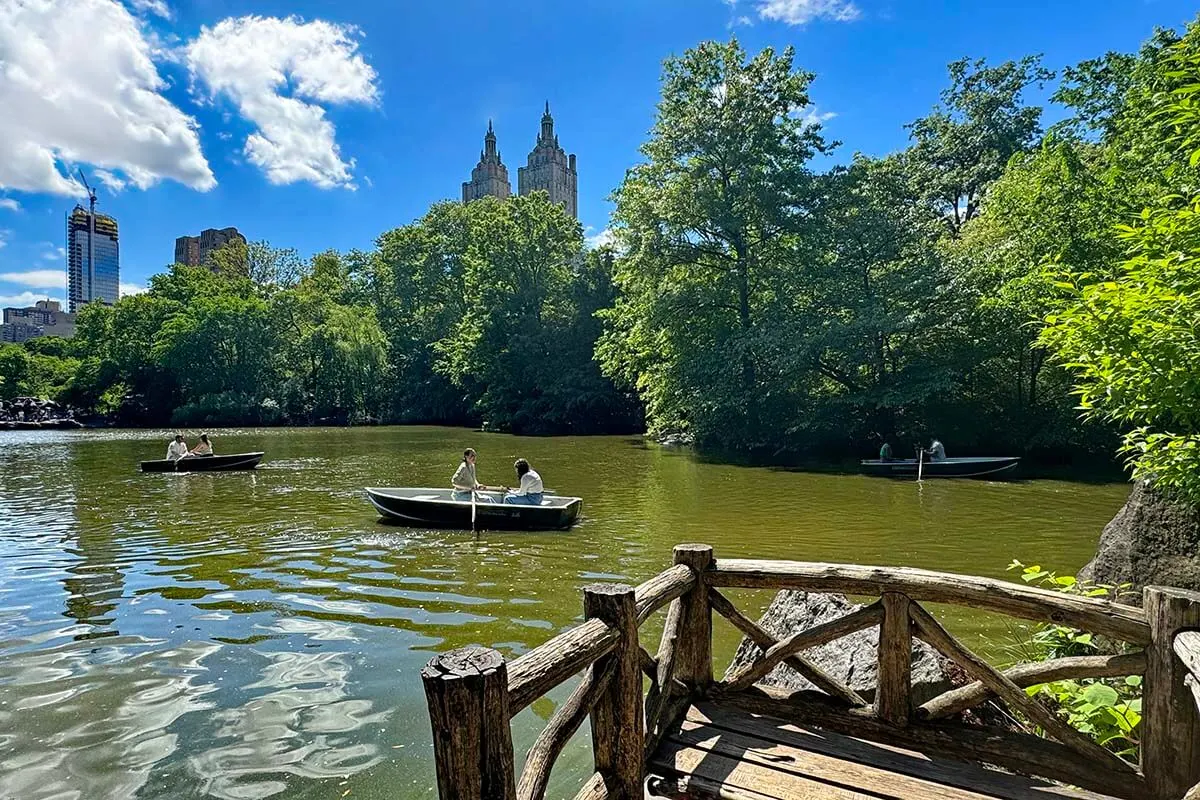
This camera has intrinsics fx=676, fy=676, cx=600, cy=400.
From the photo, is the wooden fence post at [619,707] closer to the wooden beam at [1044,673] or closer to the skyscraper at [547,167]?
the wooden beam at [1044,673]

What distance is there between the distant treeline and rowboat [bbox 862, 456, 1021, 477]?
4.30m

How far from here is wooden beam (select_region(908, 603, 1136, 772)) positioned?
3.24 m

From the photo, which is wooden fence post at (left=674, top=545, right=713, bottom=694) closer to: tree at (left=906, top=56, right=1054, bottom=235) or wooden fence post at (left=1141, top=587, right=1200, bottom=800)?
wooden fence post at (left=1141, top=587, right=1200, bottom=800)

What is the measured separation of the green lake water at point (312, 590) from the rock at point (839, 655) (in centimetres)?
156

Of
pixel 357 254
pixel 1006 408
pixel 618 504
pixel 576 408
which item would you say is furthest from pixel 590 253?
pixel 357 254

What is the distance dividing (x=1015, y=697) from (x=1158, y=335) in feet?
8.95

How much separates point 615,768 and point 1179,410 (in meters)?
4.34

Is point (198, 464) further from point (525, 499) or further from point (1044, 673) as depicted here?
point (1044, 673)

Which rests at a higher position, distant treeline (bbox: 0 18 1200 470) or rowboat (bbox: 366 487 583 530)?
distant treeline (bbox: 0 18 1200 470)

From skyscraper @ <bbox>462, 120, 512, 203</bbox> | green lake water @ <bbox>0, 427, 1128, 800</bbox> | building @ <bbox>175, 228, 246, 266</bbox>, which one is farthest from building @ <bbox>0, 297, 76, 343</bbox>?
green lake water @ <bbox>0, 427, 1128, 800</bbox>

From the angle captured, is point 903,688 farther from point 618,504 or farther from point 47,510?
point 47,510

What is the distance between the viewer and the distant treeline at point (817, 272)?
2130 centimetres

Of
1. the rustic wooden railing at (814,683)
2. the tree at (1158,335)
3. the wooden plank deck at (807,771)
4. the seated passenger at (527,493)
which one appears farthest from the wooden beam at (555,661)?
the seated passenger at (527,493)

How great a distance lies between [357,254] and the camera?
253 feet
